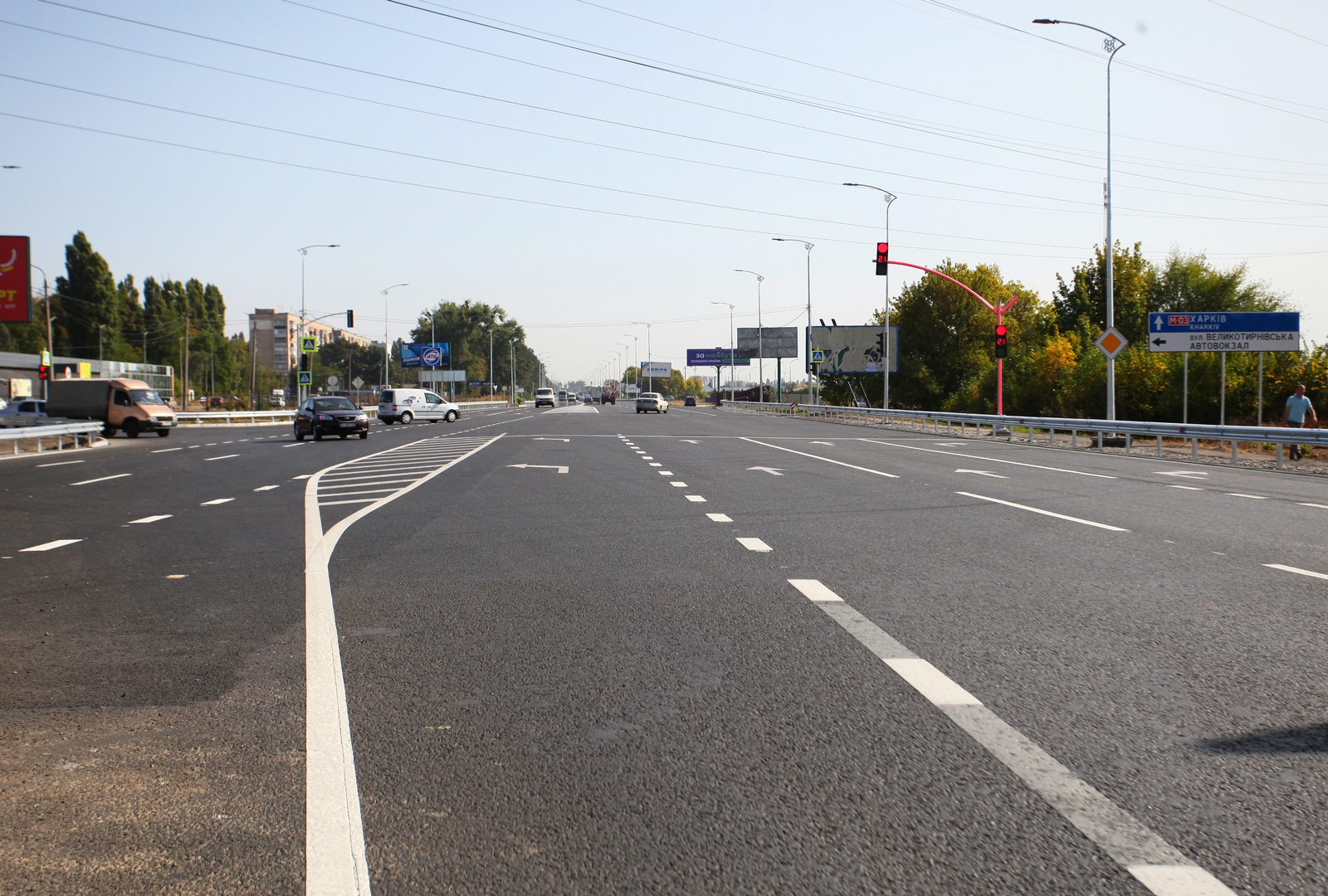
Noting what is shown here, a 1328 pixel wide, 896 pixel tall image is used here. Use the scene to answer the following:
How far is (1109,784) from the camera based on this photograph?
3.93 m

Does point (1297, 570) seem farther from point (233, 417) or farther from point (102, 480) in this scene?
point (233, 417)

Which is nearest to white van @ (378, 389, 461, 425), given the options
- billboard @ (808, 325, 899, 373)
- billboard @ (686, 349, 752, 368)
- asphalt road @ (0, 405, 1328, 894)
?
billboard @ (808, 325, 899, 373)

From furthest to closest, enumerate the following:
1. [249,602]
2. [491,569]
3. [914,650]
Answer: [491,569] < [249,602] < [914,650]

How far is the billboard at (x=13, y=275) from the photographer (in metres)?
39.5

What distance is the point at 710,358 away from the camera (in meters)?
163

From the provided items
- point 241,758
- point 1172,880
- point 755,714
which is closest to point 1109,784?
point 1172,880

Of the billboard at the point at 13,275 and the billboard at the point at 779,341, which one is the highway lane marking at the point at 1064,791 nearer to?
the billboard at the point at 13,275

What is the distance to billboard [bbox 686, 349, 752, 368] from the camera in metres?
162

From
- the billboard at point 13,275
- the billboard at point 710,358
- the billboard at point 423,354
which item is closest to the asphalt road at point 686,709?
the billboard at point 13,275

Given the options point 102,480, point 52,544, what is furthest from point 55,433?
point 52,544

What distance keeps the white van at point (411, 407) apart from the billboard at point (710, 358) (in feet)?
340

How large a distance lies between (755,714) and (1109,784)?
4.85 ft

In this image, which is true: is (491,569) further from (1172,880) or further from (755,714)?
(1172,880)

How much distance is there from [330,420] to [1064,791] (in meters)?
34.4
